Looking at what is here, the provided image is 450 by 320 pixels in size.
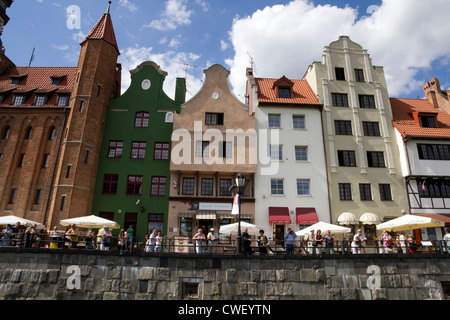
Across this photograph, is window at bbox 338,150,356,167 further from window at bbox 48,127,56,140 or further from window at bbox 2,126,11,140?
window at bbox 2,126,11,140

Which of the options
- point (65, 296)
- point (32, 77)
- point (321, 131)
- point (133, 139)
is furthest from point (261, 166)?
point (32, 77)

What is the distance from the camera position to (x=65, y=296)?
14.8 meters

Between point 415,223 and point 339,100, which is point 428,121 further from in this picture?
point 415,223

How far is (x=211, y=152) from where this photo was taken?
25.1m

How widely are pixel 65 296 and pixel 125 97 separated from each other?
1784 centimetres

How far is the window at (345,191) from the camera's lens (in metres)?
25.5

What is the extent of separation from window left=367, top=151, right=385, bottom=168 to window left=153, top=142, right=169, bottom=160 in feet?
59.1

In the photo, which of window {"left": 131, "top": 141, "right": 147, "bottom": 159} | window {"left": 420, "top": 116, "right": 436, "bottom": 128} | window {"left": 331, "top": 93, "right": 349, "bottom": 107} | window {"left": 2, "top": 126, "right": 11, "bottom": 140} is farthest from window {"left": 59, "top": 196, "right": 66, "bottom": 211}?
window {"left": 420, "top": 116, "right": 436, "bottom": 128}

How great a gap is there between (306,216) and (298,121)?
8.96 m

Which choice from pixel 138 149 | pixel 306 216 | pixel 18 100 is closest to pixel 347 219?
pixel 306 216

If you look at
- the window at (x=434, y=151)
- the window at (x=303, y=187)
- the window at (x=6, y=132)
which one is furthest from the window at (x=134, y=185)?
the window at (x=434, y=151)

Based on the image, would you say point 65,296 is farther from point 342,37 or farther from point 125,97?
point 342,37

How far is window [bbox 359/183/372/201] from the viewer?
1007 inches
